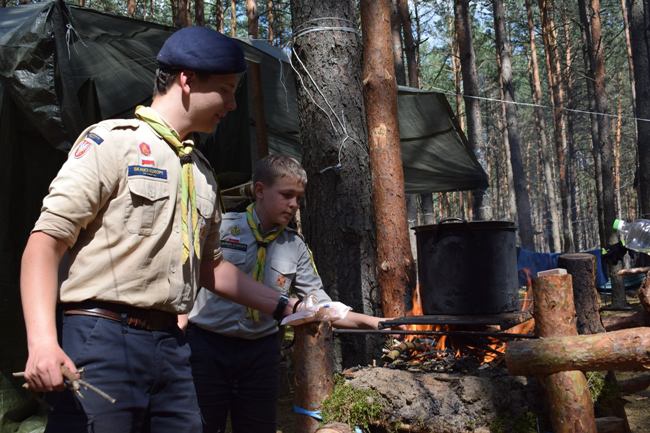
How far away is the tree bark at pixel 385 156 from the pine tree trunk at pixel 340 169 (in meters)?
0.43

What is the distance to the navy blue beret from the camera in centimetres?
212

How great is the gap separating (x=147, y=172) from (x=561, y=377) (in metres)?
2.34

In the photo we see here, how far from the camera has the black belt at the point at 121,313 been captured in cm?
195

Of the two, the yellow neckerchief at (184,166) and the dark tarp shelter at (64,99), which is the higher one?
the dark tarp shelter at (64,99)

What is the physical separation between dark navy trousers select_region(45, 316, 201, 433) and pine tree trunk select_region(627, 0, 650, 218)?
1034 centimetres

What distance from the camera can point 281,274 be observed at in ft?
11.4

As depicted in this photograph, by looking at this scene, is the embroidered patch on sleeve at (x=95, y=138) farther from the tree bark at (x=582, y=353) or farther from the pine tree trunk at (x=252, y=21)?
the pine tree trunk at (x=252, y=21)

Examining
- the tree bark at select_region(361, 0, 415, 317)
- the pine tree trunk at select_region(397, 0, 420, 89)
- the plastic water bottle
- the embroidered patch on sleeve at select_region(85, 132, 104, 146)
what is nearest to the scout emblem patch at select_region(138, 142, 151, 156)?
the embroidered patch on sleeve at select_region(85, 132, 104, 146)

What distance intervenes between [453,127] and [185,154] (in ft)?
22.4

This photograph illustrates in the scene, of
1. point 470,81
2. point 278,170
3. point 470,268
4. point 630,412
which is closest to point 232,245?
point 278,170

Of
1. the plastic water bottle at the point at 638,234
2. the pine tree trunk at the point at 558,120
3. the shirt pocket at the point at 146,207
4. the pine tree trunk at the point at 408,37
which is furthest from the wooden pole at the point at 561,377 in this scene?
the pine tree trunk at the point at 558,120

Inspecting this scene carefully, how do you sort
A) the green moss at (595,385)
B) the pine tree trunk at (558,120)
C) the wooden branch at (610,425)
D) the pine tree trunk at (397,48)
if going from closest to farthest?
the wooden branch at (610,425), the green moss at (595,385), the pine tree trunk at (397,48), the pine tree trunk at (558,120)

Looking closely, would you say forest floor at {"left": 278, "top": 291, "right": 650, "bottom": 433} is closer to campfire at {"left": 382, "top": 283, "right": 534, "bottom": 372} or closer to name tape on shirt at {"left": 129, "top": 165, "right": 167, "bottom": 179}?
campfire at {"left": 382, "top": 283, "right": 534, "bottom": 372}

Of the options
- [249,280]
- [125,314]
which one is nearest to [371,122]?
[249,280]
